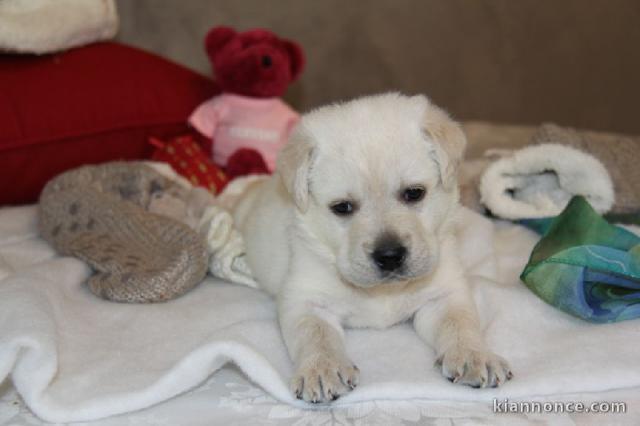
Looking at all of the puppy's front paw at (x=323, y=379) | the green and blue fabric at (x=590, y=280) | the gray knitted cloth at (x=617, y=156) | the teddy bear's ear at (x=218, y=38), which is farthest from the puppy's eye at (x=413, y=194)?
the teddy bear's ear at (x=218, y=38)

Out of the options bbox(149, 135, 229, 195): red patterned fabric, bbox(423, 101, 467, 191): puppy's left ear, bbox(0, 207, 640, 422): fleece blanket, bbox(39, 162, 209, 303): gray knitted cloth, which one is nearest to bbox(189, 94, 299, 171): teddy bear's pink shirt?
bbox(149, 135, 229, 195): red patterned fabric

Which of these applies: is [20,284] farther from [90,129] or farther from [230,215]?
[90,129]

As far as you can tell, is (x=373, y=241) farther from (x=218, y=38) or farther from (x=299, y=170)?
(x=218, y=38)

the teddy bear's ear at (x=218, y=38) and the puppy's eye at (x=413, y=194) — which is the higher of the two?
the puppy's eye at (x=413, y=194)

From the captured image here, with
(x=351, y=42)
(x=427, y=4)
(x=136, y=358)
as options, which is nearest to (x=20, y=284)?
(x=136, y=358)

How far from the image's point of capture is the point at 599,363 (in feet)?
6.48

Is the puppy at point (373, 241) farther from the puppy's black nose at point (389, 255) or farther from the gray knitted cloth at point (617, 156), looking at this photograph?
the gray knitted cloth at point (617, 156)

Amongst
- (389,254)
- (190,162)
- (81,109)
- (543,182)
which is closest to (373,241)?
(389,254)

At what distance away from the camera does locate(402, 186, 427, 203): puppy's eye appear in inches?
85.6

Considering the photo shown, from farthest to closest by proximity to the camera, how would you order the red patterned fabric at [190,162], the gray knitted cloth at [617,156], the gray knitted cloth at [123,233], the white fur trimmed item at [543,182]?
the red patterned fabric at [190,162] < the gray knitted cloth at [617,156] < the white fur trimmed item at [543,182] < the gray knitted cloth at [123,233]

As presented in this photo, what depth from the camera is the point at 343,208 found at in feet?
7.22

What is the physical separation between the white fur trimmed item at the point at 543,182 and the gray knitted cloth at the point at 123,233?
123 centimetres

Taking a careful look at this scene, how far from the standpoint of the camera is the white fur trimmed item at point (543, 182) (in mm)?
2895

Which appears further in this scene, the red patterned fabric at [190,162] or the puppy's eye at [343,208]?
the red patterned fabric at [190,162]
